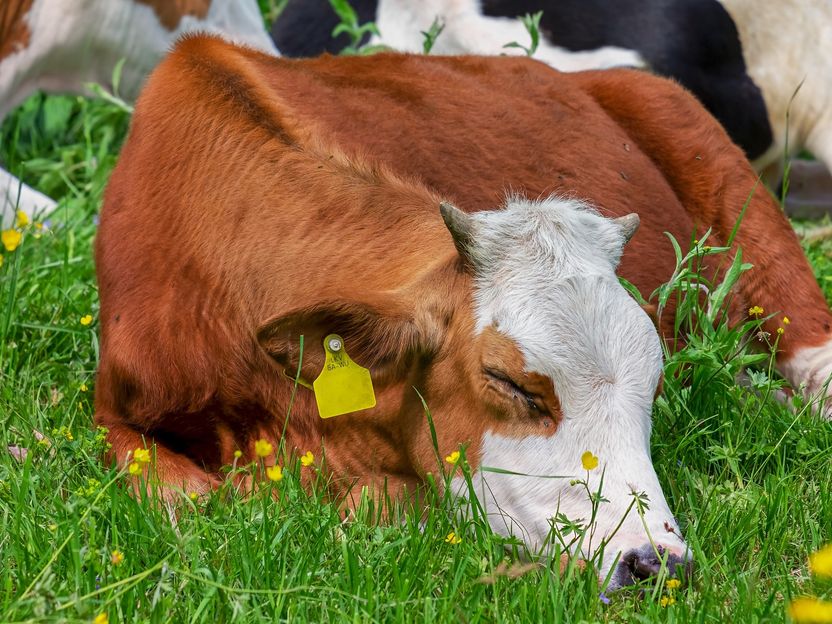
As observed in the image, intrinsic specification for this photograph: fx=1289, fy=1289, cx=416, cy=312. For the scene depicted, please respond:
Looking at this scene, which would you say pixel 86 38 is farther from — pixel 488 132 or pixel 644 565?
pixel 644 565

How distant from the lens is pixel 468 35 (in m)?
6.42

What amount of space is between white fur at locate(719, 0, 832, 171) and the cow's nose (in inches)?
160

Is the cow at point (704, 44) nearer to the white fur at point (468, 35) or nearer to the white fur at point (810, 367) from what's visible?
the white fur at point (468, 35)

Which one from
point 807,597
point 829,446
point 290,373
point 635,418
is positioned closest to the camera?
point 807,597

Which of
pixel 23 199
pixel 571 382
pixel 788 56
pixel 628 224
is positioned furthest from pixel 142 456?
pixel 788 56

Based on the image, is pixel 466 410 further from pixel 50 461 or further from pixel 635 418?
pixel 50 461

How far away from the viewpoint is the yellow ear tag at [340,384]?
10.4 feet

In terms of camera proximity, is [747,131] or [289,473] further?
[747,131]

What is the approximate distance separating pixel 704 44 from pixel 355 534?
4.07 meters

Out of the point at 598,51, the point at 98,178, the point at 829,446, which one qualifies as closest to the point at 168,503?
the point at 829,446

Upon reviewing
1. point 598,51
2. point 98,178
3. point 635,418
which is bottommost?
point 98,178

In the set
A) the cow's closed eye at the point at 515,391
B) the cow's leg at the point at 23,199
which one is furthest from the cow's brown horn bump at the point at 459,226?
the cow's leg at the point at 23,199

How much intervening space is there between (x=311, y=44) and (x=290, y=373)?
3964 millimetres

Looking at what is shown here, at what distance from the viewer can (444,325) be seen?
3.20 m
